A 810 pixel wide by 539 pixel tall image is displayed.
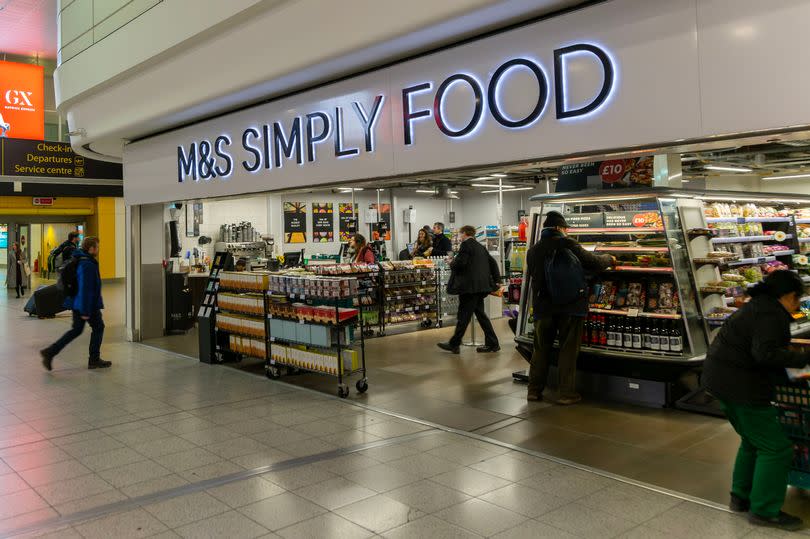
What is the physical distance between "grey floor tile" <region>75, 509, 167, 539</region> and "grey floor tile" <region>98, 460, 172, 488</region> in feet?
1.83

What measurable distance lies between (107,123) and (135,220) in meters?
1.83

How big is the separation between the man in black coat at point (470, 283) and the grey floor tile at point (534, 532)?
5.21 m

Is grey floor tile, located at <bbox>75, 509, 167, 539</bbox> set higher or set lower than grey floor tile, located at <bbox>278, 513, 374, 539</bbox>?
higher

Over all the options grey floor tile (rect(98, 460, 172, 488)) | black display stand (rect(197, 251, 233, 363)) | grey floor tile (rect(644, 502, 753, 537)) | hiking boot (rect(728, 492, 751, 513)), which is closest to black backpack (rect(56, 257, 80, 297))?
black display stand (rect(197, 251, 233, 363))

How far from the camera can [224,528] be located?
11.8ft

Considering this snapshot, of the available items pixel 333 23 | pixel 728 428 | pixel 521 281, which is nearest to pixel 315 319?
pixel 521 281

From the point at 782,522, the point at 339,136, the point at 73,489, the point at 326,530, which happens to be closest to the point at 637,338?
the point at 782,522

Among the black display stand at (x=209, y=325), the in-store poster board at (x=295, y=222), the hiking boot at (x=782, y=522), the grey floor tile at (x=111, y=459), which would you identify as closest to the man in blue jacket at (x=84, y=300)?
the black display stand at (x=209, y=325)

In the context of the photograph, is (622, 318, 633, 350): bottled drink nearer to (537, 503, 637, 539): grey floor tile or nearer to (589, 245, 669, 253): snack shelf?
(589, 245, 669, 253): snack shelf

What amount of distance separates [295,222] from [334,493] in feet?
47.3

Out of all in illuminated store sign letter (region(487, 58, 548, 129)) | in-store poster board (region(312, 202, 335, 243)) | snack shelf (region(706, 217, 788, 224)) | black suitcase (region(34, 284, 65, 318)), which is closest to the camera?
illuminated store sign letter (region(487, 58, 548, 129))

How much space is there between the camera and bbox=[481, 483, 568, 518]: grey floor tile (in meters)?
3.76

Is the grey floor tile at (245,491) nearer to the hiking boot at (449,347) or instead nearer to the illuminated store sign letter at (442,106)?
the illuminated store sign letter at (442,106)

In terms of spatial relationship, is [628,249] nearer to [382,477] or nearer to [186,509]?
[382,477]
